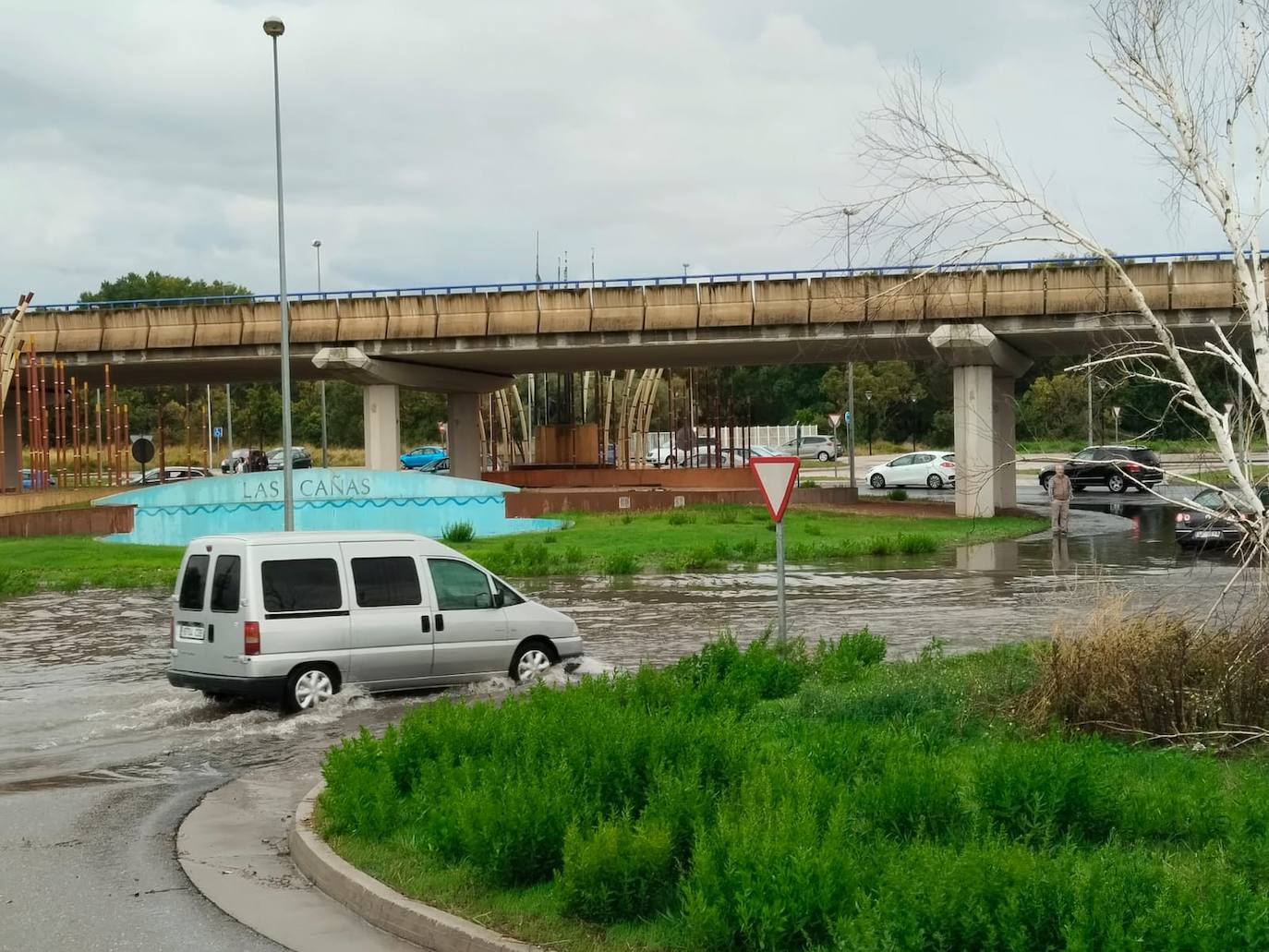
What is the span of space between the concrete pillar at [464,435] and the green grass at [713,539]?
421 inches

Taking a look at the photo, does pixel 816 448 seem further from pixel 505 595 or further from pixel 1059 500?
pixel 505 595

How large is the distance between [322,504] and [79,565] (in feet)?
23.2

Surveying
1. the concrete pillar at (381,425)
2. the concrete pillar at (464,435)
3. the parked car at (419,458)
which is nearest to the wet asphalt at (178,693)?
the concrete pillar at (381,425)

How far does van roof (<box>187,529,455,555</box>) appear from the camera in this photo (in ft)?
44.5

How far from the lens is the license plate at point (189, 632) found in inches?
535

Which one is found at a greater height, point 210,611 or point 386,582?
point 386,582

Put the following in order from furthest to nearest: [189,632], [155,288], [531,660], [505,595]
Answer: [155,288]
[505,595]
[531,660]
[189,632]

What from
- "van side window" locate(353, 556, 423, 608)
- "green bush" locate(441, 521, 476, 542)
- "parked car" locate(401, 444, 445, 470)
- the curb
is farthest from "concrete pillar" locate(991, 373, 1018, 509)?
"parked car" locate(401, 444, 445, 470)

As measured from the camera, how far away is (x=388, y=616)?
45.4 ft

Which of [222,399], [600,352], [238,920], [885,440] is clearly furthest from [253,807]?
[222,399]

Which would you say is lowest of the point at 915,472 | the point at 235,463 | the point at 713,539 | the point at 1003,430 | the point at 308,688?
the point at 308,688

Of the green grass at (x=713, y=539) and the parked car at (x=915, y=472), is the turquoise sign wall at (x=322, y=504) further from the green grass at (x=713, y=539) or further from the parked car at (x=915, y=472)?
the parked car at (x=915, y=472)

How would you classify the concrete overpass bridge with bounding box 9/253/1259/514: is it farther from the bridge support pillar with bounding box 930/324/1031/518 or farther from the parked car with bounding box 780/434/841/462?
the parked car with bounding box 780/434/841/462

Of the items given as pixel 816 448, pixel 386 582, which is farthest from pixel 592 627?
pixel 816 448
